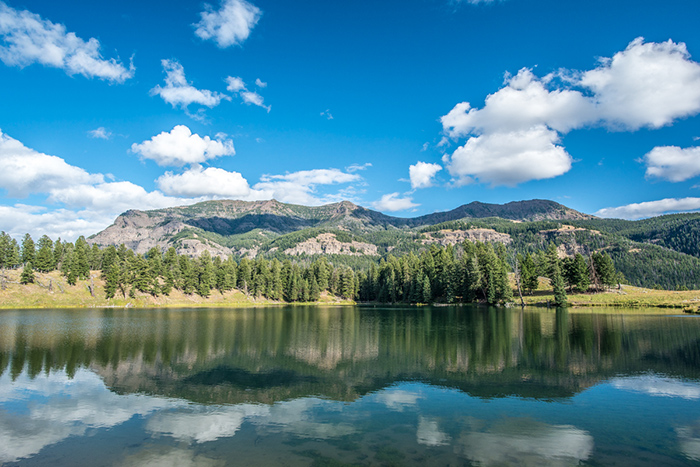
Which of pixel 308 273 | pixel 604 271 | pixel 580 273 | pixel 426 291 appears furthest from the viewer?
pixel 308 273

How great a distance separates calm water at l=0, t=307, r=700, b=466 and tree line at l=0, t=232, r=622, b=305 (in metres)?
66.3

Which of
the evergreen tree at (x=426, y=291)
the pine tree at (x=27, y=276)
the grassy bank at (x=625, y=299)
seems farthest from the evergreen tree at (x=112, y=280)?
the grassy bank at (x=625, y=299)

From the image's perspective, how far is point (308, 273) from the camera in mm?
143500

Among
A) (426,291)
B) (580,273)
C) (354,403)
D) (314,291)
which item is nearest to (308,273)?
(314,291)

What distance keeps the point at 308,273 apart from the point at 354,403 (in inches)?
4972

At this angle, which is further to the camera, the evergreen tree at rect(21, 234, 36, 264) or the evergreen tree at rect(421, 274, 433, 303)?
the evergreen tree at rect(421, 274, 433, 303)

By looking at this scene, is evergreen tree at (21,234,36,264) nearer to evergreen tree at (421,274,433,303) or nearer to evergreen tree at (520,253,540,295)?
evergreen tree at (421,274,433,303)

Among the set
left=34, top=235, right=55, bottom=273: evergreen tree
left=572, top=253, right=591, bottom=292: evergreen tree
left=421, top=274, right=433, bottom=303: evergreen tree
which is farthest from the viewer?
left=421, top=274, right=433, bottom=303: evergreen tree

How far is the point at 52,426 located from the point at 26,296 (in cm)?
10018

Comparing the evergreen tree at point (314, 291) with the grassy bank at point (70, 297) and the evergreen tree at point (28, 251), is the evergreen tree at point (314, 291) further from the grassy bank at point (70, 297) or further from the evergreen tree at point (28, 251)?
the evergreen tree at point (28, 251)

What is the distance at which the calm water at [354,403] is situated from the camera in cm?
1306

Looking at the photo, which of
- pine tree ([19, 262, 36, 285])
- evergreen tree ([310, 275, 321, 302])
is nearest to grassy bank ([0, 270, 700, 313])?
pine tree ([19, 262, 36, 285])

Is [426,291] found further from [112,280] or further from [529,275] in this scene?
[112,280]

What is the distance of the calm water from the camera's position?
514 inches
